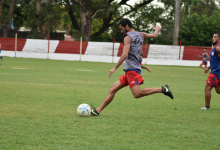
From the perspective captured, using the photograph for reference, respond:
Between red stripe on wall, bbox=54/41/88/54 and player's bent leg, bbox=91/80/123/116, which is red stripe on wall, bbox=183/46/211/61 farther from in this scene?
player's bent leg, bbox=91/80/123/116

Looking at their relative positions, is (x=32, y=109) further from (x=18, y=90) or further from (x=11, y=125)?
(x=18, y=90)

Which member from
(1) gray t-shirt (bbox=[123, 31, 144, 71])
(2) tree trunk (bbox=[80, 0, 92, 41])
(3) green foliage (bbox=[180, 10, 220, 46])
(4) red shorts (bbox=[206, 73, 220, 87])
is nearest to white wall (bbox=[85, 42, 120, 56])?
(2) tree trunk (bbox=[80, 0, 92, 41])

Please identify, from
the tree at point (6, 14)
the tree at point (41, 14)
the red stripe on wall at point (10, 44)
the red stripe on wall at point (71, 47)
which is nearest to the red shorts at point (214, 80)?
the red stripe on wall at point (71, 47)

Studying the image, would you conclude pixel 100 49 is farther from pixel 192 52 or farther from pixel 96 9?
pixel 96 9

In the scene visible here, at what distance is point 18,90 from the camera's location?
943 cm

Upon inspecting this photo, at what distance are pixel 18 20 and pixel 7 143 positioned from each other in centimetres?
5068

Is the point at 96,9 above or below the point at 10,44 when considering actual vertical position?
above

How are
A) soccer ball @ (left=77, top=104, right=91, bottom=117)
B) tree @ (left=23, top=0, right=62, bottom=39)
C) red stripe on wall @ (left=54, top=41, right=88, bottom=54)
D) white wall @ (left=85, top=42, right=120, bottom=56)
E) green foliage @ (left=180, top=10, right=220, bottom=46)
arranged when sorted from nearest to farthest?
soccer ball @ (left=77, top=104, right=91, bottom=117)
white wall @ (left=85, top=42, right=120, bottom=56)
red stripe on wall @ (left=54, top=41, right=88, bottom=54)
tree @ (left=23, top=0, right=62, bottom=39)
green foliage @ (left=180, top=10, right=220, bottom=46)

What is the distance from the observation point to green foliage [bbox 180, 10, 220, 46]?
36875mm

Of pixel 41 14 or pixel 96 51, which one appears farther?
pixel 41 14

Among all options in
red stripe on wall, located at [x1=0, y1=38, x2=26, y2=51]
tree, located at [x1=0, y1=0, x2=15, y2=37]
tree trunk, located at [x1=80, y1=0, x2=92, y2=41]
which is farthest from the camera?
tree, located at [x1=0, y1=0, x2=15, y2=37]

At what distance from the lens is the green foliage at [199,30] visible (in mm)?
36875

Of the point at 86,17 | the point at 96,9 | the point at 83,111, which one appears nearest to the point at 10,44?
the point at 86,17

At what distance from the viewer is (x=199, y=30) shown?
124ft
